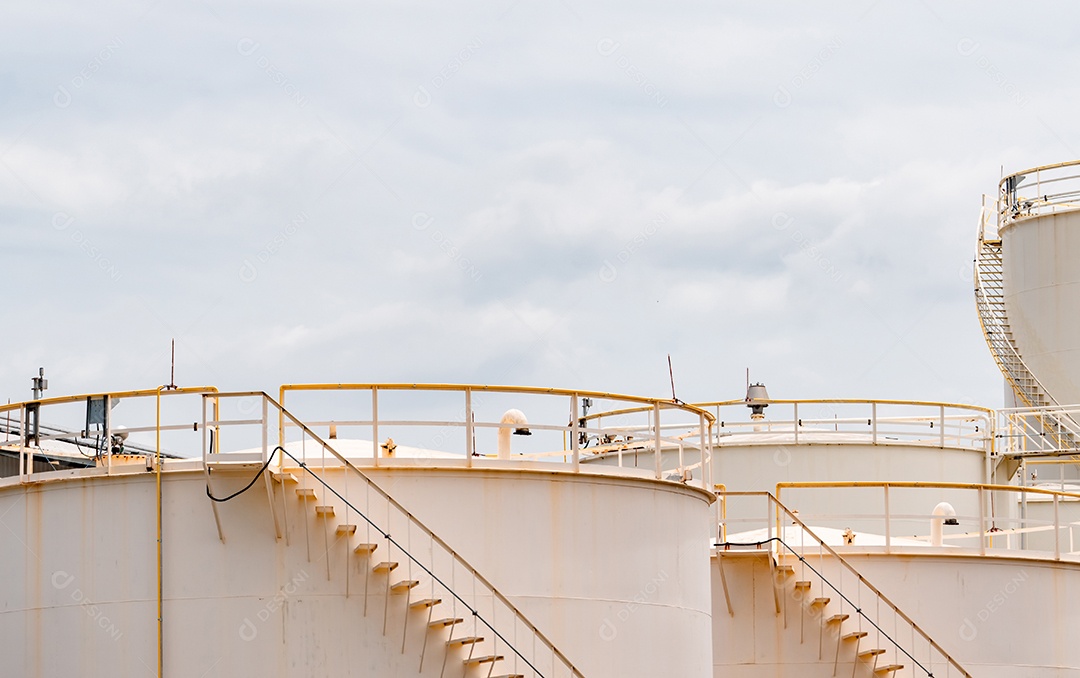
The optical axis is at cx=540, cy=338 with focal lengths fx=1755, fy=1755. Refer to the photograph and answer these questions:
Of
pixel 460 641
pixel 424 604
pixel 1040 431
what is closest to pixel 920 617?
pixel 460 641

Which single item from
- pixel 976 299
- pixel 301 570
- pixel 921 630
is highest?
pixel 976 299

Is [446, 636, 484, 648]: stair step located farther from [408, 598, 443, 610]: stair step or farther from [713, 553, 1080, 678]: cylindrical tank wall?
[713, 553, 1080, 678]: cylindrical tank wall

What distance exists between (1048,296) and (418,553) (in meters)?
28.9

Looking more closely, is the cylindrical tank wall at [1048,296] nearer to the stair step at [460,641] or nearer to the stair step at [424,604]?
the stair step at [460,641]

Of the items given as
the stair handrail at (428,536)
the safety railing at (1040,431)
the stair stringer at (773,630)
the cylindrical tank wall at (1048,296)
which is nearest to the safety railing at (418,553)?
the stair handrail at (428,536)

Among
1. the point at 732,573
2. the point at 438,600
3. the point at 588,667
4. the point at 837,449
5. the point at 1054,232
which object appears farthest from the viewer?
the point at 1054,232

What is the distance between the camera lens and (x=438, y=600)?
22.0 metres

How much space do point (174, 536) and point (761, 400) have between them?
20.7 metres

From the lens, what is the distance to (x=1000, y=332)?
49188 mm

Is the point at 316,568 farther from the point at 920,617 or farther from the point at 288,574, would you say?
the point at 920,617

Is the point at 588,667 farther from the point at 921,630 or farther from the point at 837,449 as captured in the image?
the point at 837,449

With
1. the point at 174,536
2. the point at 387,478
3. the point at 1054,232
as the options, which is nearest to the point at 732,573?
the point at 387,478

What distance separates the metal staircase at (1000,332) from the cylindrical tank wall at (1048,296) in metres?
0.38

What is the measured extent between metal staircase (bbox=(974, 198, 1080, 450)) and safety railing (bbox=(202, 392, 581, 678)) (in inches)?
1059
